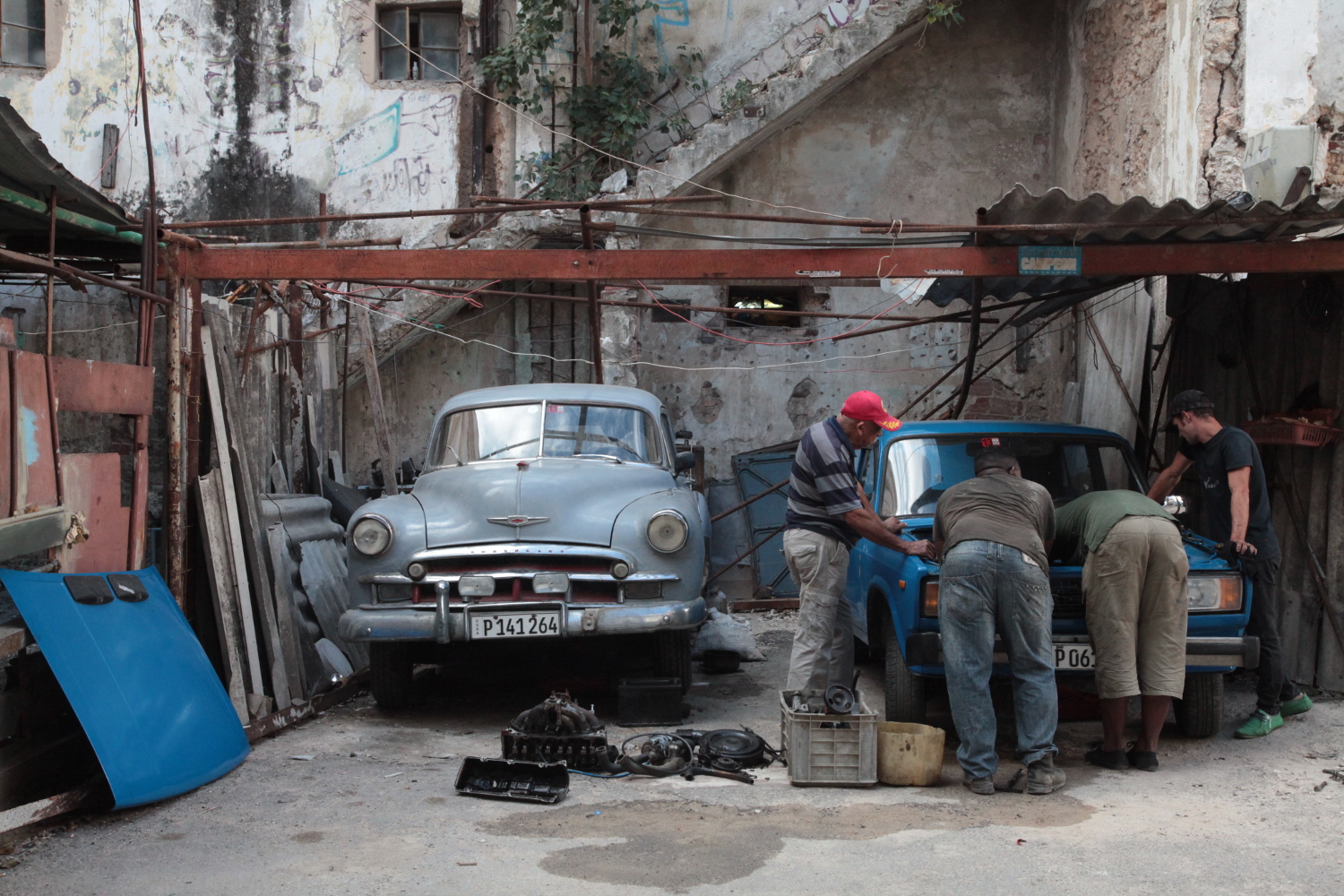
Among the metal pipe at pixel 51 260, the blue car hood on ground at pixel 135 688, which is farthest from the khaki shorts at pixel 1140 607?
the metal pipe at pixel 51 260

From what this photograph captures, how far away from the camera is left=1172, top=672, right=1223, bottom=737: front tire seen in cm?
609

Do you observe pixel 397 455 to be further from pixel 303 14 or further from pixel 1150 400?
pixel 1150 400

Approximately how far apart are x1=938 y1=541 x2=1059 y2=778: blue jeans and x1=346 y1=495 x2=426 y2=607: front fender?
2.95 m

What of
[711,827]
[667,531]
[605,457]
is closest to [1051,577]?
[667,531]

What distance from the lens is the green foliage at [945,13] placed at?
473 inches

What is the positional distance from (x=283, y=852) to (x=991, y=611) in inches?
123

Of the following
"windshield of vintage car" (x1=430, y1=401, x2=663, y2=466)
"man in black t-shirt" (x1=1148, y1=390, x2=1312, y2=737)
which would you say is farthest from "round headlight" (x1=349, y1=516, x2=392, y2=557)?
"man in black t-shirt" (x1=1148, y1=390, x2=1312, y2=737)

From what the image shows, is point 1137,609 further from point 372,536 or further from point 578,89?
point 578,89

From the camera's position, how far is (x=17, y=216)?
6.46 m

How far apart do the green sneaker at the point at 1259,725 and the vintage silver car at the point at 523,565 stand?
2938mm

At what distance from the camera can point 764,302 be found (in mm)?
13234

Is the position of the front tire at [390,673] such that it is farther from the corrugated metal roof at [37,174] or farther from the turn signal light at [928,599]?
the turn signal light at [928,599]

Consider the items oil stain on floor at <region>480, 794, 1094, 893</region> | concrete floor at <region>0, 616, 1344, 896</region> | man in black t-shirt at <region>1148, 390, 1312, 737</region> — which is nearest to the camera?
concrete floor at <region>0, 616, 1344, 896</region>

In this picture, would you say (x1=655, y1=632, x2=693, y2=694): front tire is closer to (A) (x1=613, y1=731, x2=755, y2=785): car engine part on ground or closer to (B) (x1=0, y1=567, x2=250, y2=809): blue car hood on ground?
(A) (x1=613, y1=731, x2=755, y2=785): car engine part on ground
